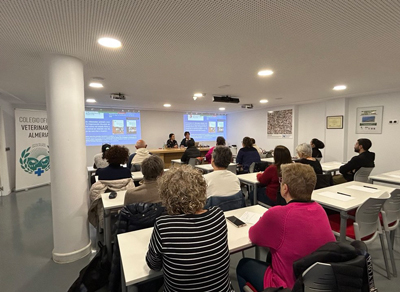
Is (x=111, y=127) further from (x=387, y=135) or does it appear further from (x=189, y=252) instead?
(x=387, y=135)

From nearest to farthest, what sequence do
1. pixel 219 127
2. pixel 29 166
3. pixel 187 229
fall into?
pixel 187 229
pixel 29 166
pixel 219 127

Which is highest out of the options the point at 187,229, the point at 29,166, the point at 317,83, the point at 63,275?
the point at 317,83

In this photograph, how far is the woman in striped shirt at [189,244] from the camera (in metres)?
1.02

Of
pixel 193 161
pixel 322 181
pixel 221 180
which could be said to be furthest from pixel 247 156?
pixel 221 180

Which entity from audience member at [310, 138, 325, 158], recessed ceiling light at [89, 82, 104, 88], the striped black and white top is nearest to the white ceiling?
recessed ceiling light at [89, 82, 104, 88]

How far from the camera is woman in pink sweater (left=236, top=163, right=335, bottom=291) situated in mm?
1147

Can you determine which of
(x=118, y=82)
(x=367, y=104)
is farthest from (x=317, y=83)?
(x=118, y=82)

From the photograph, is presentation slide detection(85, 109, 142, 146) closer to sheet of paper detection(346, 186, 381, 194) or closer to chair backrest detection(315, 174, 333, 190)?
chair backrest detection(315, 174, 333, 190)

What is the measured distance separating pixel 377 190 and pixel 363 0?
2.20 meters

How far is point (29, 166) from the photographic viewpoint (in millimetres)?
5406

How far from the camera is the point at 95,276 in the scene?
1.85 metres

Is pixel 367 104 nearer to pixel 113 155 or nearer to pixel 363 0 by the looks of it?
pixel 363 0

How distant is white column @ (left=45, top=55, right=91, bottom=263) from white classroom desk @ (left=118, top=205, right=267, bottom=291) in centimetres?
127

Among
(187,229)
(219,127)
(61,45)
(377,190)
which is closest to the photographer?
(187,229)
